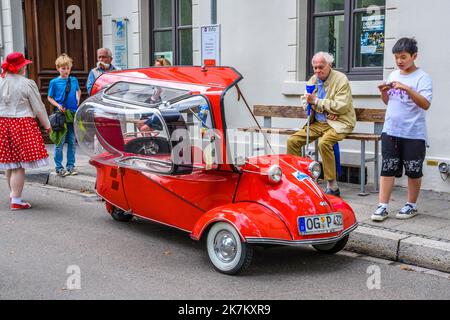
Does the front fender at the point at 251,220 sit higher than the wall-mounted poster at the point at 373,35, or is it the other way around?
the wall-mounted poster at the point at 373,35

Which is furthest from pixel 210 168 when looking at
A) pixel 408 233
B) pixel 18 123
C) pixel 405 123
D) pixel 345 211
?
pixel 18 123

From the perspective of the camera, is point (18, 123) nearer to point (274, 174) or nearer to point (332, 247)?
point (274, 174)

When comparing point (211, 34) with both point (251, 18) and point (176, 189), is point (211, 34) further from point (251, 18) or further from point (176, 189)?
point (176, 189)

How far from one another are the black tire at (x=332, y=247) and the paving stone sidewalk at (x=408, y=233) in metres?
0.32

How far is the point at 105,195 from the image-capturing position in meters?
6.57

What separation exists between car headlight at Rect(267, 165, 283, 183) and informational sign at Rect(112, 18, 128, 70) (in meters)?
7.36

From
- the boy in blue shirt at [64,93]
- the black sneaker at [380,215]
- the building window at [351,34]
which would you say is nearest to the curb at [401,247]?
the black sneaker at [380,215]

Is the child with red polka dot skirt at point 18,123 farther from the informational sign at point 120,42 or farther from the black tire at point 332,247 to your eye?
the informational sign at point 120,42

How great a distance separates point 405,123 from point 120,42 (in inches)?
280

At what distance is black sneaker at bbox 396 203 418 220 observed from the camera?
633 cm

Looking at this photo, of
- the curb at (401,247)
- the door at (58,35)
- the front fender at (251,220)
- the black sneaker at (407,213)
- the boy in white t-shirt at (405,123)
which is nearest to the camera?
the front fender at (251,220)

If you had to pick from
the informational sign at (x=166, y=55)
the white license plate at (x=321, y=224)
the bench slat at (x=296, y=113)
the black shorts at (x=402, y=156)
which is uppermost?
the informational sign at (x=166, y=55)

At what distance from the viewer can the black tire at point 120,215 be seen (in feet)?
22.5
